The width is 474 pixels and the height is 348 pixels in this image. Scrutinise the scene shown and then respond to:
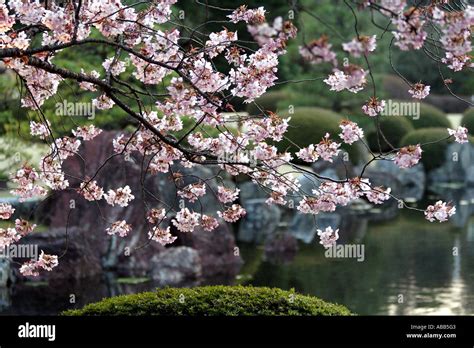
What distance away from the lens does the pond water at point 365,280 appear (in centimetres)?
856

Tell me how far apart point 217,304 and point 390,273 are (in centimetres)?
494

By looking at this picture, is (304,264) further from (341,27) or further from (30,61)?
(341,27)

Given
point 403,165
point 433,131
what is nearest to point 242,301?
point 403,165

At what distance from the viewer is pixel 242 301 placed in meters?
5.41

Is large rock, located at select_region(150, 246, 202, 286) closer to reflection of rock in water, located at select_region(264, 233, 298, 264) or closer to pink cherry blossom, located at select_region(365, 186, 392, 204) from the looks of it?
reflection of rock in water, located at select_region(264, 233, 298, 264)

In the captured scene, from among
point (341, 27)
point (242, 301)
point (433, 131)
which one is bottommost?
point (242, 301)

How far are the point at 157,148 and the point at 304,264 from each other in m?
5.37

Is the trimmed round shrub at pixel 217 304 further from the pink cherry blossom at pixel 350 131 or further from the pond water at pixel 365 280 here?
the pond water at pixel 365 280

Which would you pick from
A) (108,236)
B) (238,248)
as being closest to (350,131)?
(108,236)

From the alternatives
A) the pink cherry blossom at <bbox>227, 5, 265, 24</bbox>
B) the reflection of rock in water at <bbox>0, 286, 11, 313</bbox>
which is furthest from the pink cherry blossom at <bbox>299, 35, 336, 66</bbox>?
the reflection of rock in water at <bbox>0, 286, 11, 313</bbox>

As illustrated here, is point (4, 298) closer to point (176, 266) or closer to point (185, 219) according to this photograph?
point (176, 266)

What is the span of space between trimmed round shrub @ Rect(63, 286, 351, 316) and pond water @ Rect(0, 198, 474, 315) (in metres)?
2.84

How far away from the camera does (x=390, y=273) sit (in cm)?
998

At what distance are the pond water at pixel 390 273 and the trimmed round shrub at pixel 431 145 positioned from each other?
5710 millimetres
